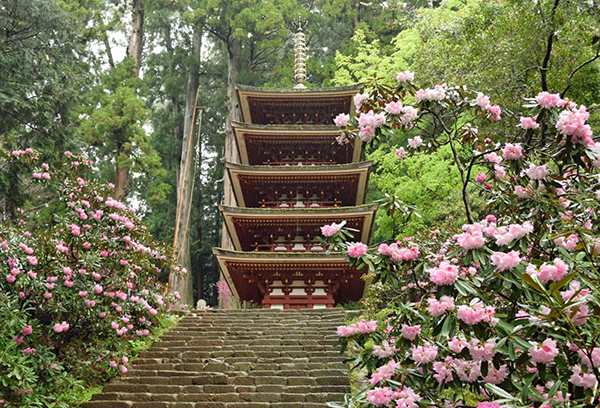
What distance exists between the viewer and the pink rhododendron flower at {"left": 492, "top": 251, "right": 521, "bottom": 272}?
101 inches

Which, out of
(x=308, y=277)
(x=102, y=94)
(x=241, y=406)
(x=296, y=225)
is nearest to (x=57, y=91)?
(x=102, y=94)

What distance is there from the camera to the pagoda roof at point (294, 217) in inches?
485

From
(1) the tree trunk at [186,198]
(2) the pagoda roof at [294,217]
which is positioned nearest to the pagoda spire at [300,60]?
(1) the tree trunk at [186,198]

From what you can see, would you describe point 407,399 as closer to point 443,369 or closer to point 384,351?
point 443,369

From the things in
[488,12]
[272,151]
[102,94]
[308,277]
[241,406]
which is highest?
[488,12]

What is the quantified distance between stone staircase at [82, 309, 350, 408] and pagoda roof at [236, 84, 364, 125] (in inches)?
302

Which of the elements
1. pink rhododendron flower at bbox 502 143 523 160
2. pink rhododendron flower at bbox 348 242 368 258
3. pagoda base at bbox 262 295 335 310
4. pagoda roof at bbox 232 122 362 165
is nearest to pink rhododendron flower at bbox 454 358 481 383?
pink rhododendron flower at bbox 348 242 368 258

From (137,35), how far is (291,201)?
11384 millimetres

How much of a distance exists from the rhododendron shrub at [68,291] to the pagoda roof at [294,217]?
4607mm

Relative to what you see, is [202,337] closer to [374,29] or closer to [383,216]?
[383,216]

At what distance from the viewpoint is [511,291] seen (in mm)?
2986

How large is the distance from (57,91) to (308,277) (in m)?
8.18

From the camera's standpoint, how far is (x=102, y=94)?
17.0m

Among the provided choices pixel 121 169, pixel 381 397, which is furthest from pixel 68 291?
pixel 121 169
